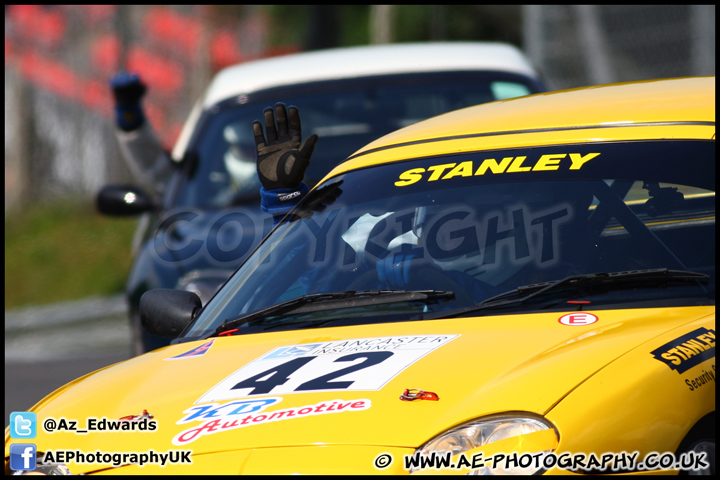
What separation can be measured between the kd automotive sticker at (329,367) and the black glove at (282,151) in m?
1.57

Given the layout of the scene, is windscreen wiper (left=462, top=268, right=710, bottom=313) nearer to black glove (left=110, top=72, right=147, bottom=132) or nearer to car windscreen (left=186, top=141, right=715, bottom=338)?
car windscreen (left=186, top=141, right=715, bottom=338)

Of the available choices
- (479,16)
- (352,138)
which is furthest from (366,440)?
(479,16)

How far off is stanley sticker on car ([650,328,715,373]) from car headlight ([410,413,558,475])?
1.26 feet

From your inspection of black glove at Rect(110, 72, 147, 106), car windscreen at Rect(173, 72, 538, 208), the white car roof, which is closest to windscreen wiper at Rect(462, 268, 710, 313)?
car windscreen at Rect(173, 72, 538, 208)

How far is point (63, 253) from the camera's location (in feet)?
41.2

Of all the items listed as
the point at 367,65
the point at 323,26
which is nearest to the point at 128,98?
the point at 367,65

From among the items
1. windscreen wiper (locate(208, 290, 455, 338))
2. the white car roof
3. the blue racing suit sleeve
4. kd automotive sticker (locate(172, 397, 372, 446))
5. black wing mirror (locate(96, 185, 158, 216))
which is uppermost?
the white car roof

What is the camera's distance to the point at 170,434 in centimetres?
240

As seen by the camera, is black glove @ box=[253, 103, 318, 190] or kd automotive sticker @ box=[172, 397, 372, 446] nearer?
kd automotive sticker @ box=[172, 397, 372, 446]

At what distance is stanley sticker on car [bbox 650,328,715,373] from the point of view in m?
2.35

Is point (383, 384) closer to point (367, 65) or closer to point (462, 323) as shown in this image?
point (462, 323)

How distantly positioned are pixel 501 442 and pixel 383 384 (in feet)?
1.17

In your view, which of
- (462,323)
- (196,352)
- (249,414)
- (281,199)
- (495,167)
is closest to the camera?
(249,414)

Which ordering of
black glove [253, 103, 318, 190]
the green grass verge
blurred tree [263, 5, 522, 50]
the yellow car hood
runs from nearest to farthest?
the yellow car hood → black glove [253, 103, 318, 190] → the green grass verge → blurred tree [263, 5, 522, 50]
